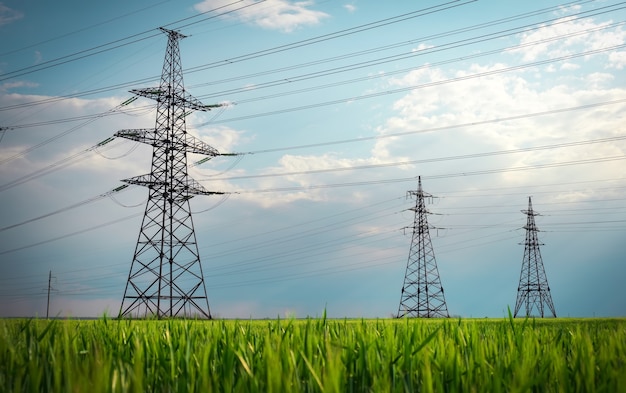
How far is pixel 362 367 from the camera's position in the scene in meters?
2.25

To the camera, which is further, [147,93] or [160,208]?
[147,93]

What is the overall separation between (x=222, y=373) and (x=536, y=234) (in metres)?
48.7

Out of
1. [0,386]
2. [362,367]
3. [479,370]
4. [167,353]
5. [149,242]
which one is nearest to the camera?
[0,386]

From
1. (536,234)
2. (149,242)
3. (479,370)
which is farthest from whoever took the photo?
(536,234)

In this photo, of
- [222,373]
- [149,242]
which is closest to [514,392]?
[222,373]

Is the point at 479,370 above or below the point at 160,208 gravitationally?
below

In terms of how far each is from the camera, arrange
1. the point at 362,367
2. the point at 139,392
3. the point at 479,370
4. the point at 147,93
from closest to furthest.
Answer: the point at 139,392 → the point at 362,367 → the point at 479,370 → the point at 147,93

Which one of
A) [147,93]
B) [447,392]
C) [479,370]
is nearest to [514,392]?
[447,392]

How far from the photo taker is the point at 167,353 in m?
2.92

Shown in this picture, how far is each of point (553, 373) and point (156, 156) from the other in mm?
27353

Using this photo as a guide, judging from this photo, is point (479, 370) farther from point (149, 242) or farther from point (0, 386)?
point (149, 242)

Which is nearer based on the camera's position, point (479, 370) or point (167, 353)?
point (479, 370)

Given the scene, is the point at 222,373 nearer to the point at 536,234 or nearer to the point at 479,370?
the point at 479,370

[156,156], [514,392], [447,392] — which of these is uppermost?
[156,156]
